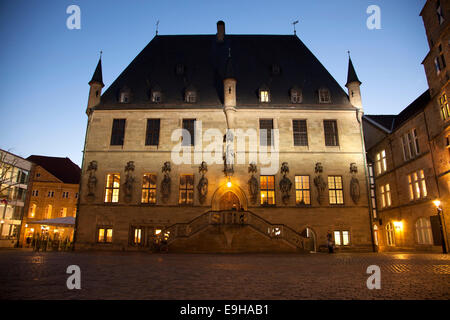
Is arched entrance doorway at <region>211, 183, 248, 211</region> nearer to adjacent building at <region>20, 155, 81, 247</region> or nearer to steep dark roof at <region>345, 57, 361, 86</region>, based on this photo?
steep dark roof at <region>345, 57, 361, 86</region>

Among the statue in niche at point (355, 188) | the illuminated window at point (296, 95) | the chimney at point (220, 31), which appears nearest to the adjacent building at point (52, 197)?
the chimney at point (220, 31)

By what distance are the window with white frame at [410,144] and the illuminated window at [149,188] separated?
19.6 meters

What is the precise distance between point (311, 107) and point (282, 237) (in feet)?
35.1

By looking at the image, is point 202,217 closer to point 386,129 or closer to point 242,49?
point 242,49

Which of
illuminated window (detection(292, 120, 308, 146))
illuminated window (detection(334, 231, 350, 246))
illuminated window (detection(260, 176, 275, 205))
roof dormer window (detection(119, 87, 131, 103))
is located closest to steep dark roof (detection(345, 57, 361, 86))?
illuminated window (detection(292, 120, 308, 146))

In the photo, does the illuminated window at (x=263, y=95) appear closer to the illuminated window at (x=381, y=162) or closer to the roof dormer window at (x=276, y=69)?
the roof dormer window at (x=276, y=69)

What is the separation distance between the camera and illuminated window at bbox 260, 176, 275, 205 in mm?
21250

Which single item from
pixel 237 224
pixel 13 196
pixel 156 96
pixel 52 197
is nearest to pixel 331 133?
pixel 237 224

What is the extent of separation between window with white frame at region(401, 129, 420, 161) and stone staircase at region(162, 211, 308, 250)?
37.4 feet

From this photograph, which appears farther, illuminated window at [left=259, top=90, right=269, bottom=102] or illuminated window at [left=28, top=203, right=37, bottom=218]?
illuminated window at [left=28, top=203, right=37, bottom=218]

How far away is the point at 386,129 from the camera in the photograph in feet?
87.2

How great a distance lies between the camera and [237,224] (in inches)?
702

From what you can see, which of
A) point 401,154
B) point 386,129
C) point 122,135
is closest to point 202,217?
point 122,135

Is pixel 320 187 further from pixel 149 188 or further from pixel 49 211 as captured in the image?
pixel 49 211
